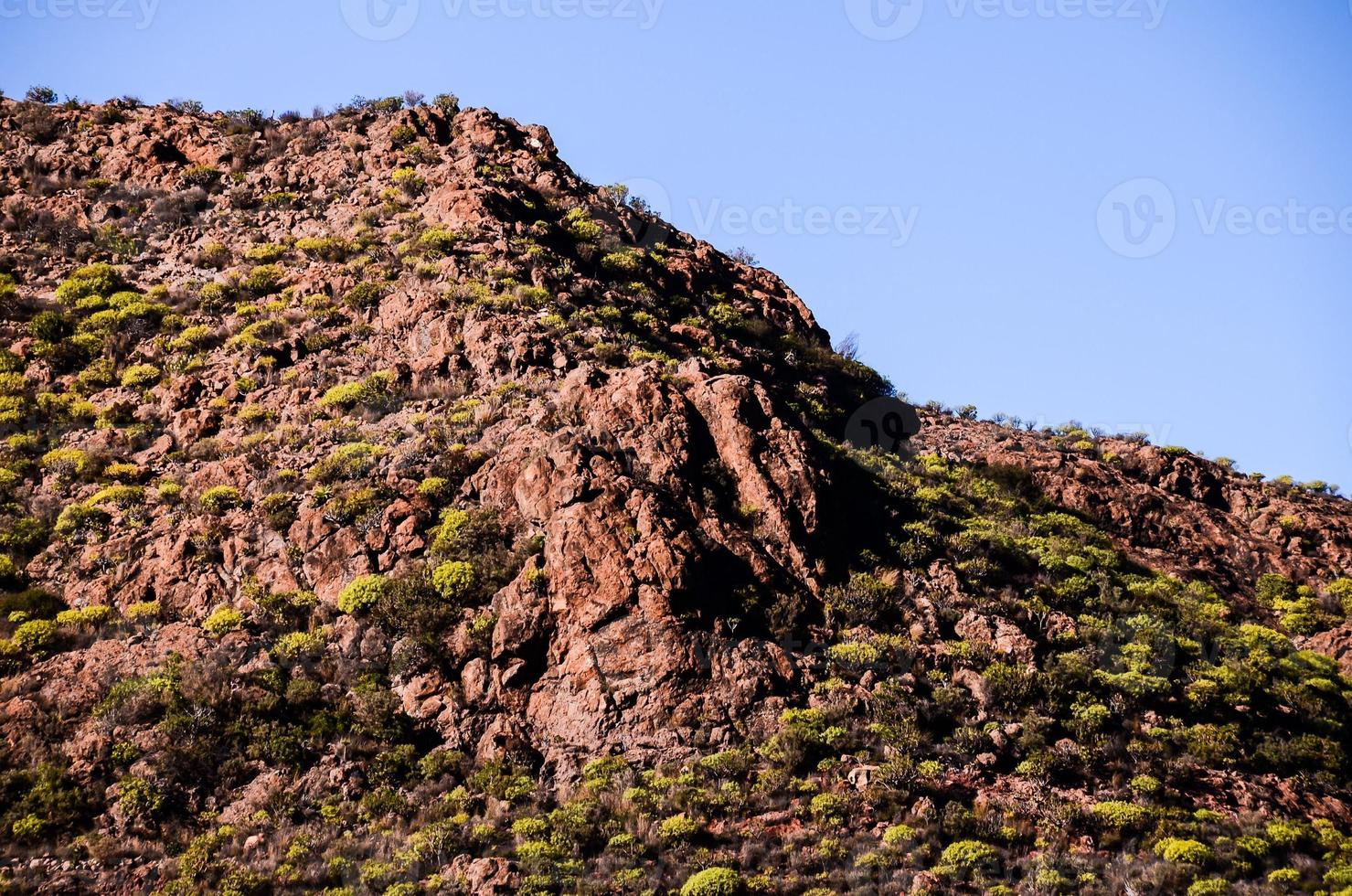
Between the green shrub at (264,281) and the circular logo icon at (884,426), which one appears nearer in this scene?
the green shrub at (264,281)

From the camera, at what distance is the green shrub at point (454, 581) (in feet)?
74.4

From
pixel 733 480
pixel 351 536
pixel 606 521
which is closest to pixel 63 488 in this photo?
pixel 351 536

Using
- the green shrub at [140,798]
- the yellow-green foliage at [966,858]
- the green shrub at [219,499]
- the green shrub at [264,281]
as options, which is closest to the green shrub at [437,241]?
the green shrub at [264,281]

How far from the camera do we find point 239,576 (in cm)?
2364

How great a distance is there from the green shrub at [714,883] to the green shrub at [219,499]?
13.5m

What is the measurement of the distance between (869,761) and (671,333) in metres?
15.5

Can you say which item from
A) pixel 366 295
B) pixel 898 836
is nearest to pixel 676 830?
pixel 898 836

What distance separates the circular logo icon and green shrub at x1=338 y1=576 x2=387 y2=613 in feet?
48.3

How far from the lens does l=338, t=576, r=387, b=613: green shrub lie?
22.8 m

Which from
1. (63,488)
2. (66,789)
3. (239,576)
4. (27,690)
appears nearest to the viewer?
(66,789)

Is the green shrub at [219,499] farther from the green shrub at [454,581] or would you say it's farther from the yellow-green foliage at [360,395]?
the green shrub at [454,581]

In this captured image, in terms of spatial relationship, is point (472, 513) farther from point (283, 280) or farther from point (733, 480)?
point (283, 280)

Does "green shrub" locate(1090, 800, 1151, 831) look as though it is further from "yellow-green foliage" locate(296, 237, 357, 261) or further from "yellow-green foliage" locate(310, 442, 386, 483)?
"yellow-green foliage" locate(296, 237, 357, 261)

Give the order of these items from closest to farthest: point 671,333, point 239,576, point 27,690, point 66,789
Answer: point 66,789
point 27,690
point 239,576
point 671,333
